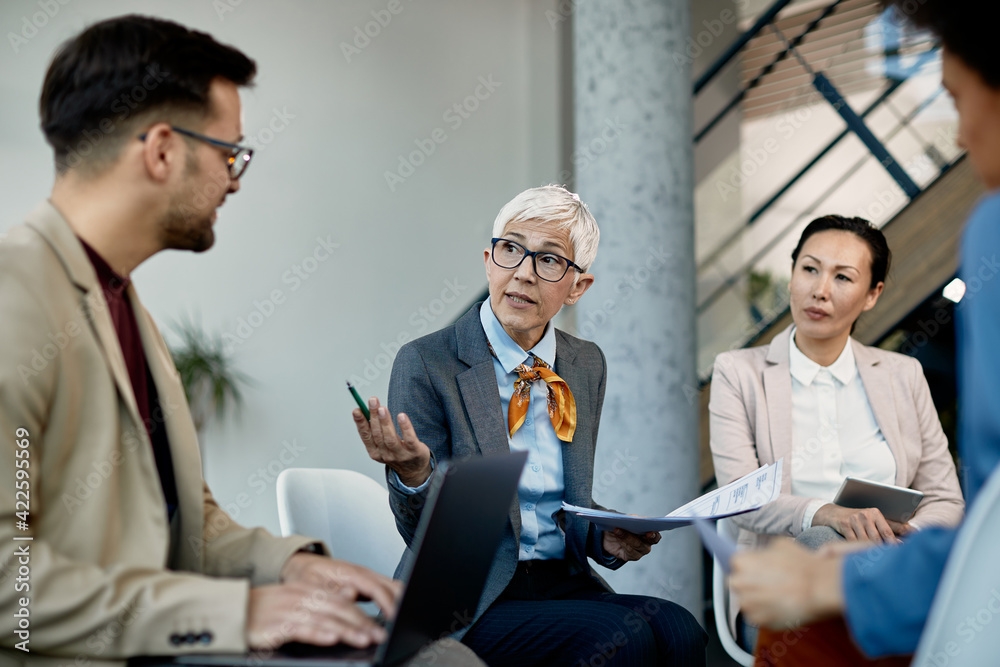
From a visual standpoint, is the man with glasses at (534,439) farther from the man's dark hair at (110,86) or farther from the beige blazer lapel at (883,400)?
the beige blazer lapel at (883,400)

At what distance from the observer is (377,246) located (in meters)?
5.98

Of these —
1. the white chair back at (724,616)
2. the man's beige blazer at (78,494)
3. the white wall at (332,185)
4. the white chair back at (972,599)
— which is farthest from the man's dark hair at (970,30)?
the white wall at (332,185)

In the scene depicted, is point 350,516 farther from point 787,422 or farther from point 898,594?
point 898,594

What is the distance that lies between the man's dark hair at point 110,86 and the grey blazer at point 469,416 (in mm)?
785

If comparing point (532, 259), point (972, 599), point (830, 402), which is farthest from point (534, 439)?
point (972, 599)

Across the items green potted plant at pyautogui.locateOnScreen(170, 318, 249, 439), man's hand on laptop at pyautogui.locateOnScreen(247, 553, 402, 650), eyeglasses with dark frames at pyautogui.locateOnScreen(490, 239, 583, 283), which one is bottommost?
green potted plant at pyautogui.locateOnScreen(170, 318, 249, 439)

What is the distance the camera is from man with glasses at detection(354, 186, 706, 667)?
173cm

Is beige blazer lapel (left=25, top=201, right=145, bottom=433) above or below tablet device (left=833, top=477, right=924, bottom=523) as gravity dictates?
above

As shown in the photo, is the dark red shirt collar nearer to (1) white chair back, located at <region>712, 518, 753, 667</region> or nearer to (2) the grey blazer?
(2) the grey blazer

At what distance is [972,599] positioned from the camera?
36.0 inches

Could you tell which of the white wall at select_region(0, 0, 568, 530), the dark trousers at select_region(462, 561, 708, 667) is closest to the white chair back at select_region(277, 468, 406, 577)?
the dark trousers at select_region(462, 561, 708, 667)

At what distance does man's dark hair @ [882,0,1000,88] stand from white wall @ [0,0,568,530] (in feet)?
15.6

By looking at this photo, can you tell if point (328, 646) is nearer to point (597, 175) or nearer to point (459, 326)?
point (459, 326)

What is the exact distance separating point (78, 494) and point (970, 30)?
122 cm
